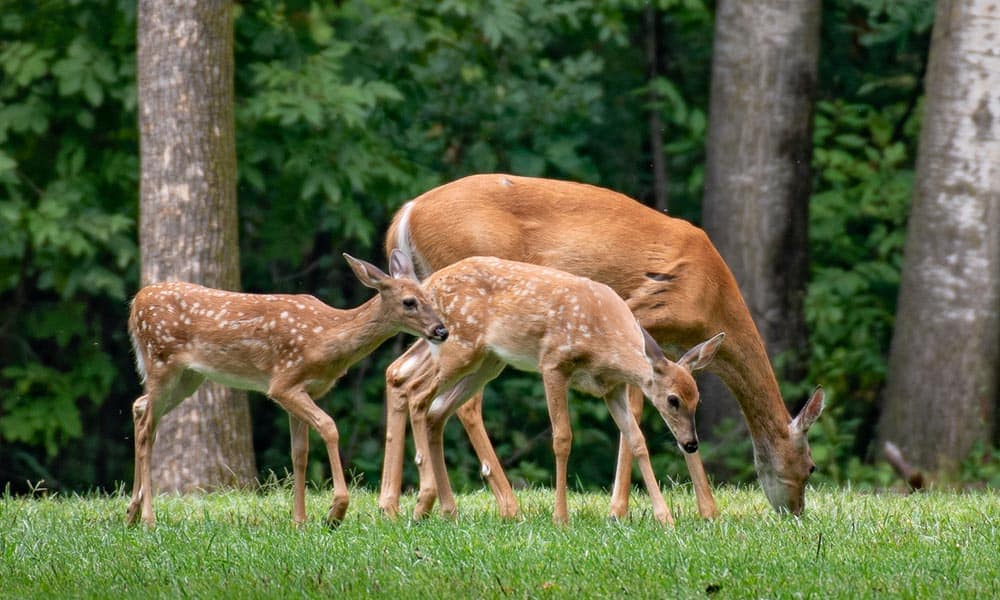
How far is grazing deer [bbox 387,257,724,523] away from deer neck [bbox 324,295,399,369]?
311 mm

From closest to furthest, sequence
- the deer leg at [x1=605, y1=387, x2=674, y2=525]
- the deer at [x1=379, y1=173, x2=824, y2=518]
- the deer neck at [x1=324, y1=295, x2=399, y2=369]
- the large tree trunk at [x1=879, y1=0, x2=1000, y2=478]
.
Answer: the deer neck at [x1=324, y1=295, x2=399, y2=369], the deer leg at [x1=605, y1=387, x2=674, y2=525], the deer at [x1=379, y1=173, x2=824, y2=518], the large tree trunk at [x1=879, y1=0, x2=1000, y2=478]

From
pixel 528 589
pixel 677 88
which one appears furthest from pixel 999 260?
pixel 528 589

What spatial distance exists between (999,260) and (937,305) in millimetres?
591

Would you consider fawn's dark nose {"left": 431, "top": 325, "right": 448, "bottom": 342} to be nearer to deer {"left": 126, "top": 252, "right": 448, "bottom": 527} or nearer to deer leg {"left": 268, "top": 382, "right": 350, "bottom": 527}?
deer {"left": 126, "top": 252, "right": 448, "bottom": 527}

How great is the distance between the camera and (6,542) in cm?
626

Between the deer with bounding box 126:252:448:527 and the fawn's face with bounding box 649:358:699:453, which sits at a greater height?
the deer with bounding box 126:252:448:527

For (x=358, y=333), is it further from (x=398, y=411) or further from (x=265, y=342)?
(x=398, y=411)

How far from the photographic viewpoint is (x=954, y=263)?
40.1 feet

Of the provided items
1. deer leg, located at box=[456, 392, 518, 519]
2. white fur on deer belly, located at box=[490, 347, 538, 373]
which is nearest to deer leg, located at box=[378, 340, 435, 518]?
deer leg, located at box=[456, 392, 518, 519]

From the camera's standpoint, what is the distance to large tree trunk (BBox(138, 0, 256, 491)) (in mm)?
9602

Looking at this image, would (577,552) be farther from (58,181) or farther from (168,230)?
(58,181)

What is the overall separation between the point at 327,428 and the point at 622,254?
2.35 metres

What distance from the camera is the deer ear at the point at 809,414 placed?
7.83 metres

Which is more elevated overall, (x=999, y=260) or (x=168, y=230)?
(x=168, y=230)
